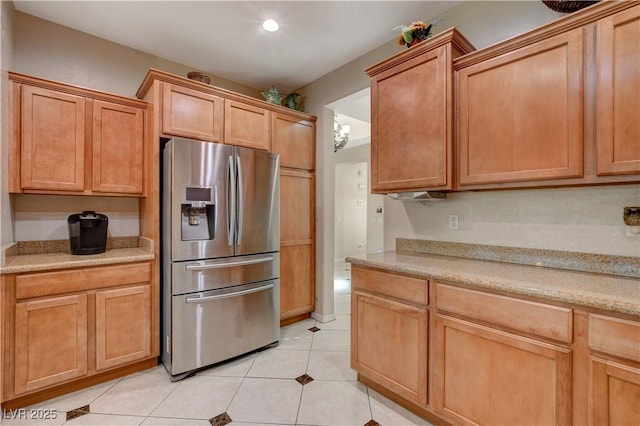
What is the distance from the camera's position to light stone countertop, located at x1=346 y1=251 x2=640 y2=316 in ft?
3.80

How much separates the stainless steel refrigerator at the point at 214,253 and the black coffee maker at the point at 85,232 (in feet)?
1.64

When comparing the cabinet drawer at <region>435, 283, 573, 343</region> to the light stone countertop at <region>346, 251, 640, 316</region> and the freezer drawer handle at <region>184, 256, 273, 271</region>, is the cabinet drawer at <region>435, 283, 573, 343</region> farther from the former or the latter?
the freezer drawer handle at <region>184, 256, 273, 271</region>

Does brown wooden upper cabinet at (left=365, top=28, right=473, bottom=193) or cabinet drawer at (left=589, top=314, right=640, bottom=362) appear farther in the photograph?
brown wooden upper cabinet at (left=365, top=28, right=473, bottom=193)

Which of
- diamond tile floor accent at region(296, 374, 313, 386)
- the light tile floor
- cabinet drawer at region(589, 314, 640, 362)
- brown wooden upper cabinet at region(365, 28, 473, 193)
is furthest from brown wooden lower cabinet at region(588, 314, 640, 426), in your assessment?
diamond tile floor accent at region(296, 374, 313, 386)

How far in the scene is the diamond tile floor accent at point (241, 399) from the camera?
1.76 metres

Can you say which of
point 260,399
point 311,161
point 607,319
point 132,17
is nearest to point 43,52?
point 132,17

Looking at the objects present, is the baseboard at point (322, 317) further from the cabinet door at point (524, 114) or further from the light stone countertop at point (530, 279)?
the cabinet door at point (524, 114)

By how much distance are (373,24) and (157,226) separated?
2.45 meters

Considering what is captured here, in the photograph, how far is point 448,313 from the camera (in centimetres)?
161

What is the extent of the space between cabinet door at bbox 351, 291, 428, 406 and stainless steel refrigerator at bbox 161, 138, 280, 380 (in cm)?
96

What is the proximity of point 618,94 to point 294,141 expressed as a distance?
253cm

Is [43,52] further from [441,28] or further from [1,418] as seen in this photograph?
[441,28]

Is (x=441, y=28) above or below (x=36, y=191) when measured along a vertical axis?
above

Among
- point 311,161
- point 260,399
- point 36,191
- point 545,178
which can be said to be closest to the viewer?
point 545,178
